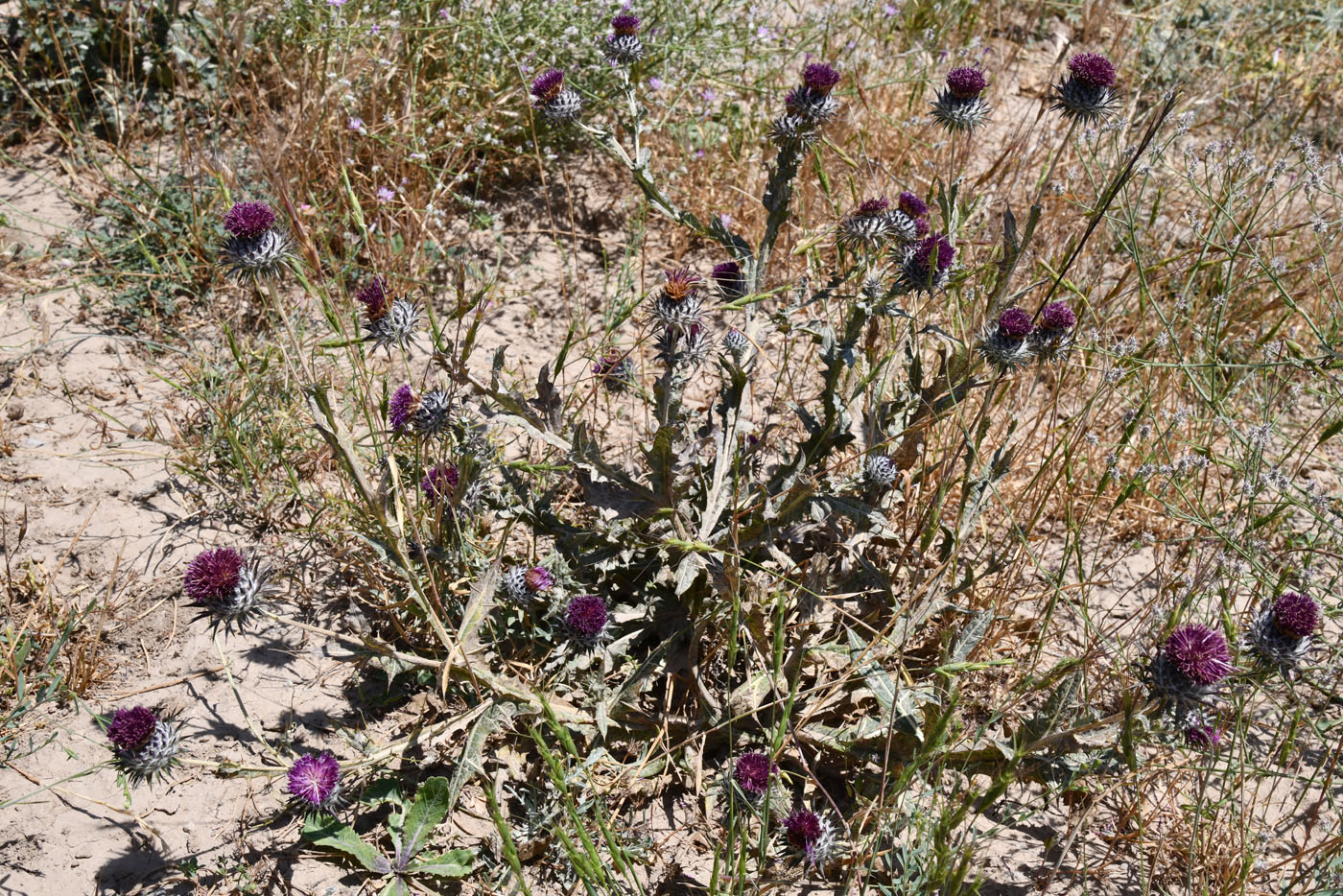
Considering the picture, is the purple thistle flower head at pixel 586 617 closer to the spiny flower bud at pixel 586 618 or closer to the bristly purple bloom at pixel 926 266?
the spiny flower bud at pixel 586 618

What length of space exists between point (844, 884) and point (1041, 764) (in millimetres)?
606

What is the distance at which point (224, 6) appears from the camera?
15.2 ft

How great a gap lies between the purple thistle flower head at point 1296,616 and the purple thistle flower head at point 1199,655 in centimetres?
18

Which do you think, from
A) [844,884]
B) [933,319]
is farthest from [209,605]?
[933,319]

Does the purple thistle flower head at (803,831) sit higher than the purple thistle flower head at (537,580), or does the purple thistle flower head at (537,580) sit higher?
the purple thistle flower head at (537,580)

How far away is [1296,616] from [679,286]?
65.6 inches

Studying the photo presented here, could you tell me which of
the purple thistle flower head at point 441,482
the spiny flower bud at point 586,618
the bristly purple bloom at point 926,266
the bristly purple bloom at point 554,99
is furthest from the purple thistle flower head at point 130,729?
the bristly purple bloom at point 926,266

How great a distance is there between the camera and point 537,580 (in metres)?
2.68

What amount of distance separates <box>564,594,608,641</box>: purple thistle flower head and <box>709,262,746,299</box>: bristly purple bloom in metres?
1.03

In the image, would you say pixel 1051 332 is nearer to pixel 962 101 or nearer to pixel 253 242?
pixel 962 101

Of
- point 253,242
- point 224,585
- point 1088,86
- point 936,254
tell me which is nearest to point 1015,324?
point 936,254

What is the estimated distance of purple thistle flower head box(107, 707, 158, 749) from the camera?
2.20m

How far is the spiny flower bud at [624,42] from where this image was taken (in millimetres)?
3201

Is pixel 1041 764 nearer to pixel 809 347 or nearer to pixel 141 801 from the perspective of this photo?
pixel 809 347
